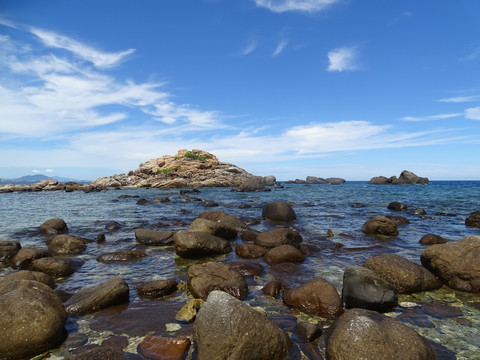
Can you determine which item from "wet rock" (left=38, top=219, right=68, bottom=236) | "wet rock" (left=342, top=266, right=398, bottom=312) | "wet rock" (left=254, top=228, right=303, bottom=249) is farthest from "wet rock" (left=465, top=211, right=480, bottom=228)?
"wet rock" (left=38, top=219, right=68, bottom=236)

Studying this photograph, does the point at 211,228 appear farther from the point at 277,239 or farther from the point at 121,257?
the point at 121,257

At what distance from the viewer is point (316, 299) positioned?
21.4 feet

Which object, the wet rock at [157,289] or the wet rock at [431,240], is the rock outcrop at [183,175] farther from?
the wet rock at [157,289]

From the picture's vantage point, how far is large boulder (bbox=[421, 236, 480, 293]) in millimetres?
7703

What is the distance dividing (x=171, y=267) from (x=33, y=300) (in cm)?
491

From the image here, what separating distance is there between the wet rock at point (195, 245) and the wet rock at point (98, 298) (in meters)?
3.71

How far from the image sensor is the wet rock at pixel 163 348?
4.80 m

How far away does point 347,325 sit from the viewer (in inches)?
190

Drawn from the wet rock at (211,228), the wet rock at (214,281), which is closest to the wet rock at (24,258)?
the wet rock at (211,228)

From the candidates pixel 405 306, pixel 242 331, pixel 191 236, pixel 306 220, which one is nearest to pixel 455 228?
pixel 306 220

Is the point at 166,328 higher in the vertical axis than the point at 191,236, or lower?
lower

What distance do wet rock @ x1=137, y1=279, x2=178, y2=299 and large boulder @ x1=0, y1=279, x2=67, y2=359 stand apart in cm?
210

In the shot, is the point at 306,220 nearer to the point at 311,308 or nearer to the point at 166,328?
the point at 311,308

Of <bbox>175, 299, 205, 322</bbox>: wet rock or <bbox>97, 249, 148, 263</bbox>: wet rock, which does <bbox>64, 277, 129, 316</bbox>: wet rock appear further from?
<bbox>97, 249, 148, 263</bbox>: wet rock
